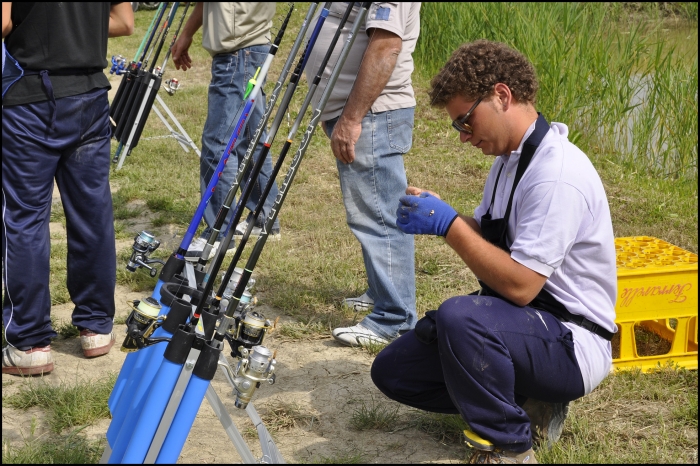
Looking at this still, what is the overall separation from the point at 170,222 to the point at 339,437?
9.80 feet

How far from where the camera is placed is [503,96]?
2746mm

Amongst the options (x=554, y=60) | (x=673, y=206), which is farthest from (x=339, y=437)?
(x=554, y=60)

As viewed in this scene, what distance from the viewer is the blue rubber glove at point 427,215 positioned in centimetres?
273

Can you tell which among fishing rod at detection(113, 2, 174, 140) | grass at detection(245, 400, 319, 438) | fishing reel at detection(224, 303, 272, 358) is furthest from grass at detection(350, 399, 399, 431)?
fishing rod at detection(113, 2, 174, 140)

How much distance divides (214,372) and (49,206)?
1665 millimetres

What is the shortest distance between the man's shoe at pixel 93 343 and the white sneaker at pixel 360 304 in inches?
48.6

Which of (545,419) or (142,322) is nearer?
(142,322)

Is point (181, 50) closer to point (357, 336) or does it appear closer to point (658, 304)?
point (357, 336)

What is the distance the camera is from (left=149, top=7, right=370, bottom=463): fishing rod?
223 cm

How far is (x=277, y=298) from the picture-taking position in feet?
14.5

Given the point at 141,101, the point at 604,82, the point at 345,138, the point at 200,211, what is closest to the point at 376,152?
the point at 345,138

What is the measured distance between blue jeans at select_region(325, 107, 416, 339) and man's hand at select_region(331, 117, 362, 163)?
7 cm

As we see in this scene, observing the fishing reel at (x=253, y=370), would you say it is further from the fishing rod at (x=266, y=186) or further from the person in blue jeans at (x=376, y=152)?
the person in blue jeans at (x=376, y=152)

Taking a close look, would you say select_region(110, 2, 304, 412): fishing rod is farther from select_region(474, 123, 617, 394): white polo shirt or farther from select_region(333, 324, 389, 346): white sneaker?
select_region(333, 324, 389, 346): white sneaker
